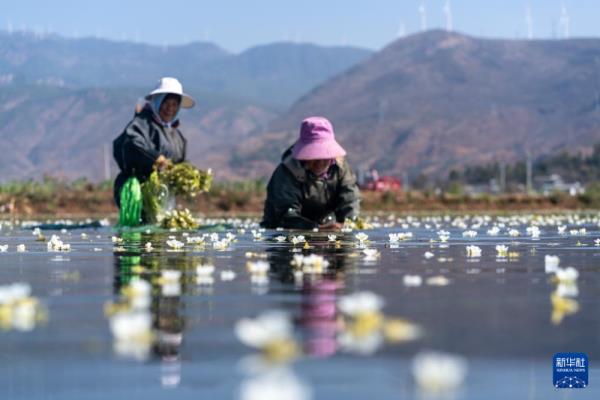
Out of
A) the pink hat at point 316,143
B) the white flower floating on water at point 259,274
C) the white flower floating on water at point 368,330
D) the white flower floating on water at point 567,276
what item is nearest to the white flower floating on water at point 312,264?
the white flower floating on water at point 259,274

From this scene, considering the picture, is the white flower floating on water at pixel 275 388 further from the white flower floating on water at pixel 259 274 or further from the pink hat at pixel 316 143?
the pink hat at pixel 316 143

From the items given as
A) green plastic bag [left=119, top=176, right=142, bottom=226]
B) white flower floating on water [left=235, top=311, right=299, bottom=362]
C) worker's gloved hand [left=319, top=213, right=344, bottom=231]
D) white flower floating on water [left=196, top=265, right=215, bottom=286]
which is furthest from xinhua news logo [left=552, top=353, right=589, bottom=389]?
green plastic bag [left=119, top=176, right=142, bottom=226]

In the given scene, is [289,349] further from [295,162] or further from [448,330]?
[295,162]

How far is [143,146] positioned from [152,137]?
1.24ft

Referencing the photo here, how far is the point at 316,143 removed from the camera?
49.0 feet

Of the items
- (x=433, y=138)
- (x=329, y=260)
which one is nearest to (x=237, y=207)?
(x=329, y=260)

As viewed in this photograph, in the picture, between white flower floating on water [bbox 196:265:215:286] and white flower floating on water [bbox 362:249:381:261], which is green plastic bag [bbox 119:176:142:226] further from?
white flower floating on water [bbox 196:265:215:286]

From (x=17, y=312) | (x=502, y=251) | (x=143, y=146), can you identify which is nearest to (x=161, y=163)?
(x=143, y=146)

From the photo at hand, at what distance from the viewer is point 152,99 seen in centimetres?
1873

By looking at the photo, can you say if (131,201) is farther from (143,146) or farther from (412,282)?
(412,282)

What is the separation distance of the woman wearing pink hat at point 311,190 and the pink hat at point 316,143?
0.01 meters

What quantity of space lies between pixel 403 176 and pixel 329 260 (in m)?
141

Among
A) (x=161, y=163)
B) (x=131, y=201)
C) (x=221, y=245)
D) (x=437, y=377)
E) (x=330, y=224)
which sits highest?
(x=161, y=163)

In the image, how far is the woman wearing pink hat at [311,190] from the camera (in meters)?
15.6
